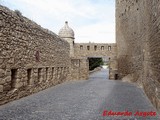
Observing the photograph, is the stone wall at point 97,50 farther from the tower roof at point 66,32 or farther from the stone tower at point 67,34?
the tower roof at point 66,32

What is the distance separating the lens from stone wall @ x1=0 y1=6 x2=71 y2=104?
6906 mm

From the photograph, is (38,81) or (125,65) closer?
(38,81)

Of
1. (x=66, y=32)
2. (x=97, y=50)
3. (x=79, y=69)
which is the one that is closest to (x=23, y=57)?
(x=79, y=69)

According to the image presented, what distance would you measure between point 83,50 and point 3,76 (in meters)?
20.0

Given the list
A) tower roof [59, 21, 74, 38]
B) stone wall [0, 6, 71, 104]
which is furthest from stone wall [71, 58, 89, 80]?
tower roof [59, 21, 74, 38]

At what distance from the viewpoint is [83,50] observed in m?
26.5

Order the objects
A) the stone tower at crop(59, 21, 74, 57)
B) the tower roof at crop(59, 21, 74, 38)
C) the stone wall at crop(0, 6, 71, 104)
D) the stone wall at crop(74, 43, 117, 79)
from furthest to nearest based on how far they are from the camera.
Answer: the tower roof at crop(59, 21, 74, 38), the stone tower at crop(59, 21, 74, 57), the stone wall at crop(74, 43, 117, 79), the stone wall at crop(0, 6, 71, 104)

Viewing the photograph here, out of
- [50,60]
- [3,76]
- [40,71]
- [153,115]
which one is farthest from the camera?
[50,60]

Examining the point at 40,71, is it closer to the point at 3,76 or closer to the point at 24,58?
the point at 24,58

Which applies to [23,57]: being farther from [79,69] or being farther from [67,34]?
[67,34]

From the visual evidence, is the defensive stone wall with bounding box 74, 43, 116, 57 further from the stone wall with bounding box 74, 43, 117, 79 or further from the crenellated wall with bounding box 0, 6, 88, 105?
the crenellated wall with bounding box 0, 6, 88, 105

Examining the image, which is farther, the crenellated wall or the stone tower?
the stone tower

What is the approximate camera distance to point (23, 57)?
8359 millimetres

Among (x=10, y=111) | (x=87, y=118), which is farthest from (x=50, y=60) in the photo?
(x=87, y=118)
